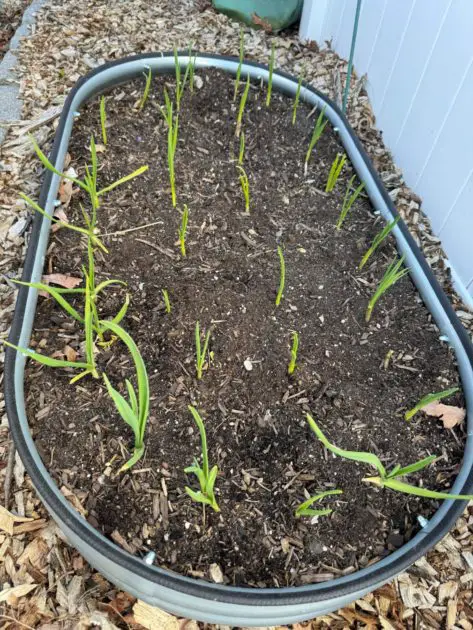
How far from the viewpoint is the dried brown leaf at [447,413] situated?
4.48ft

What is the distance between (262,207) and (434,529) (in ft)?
3.38

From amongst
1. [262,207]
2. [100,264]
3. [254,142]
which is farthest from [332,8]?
[100,264]

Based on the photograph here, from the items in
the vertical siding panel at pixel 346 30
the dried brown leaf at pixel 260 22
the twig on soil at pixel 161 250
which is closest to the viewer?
the twig on soil at pixel 161 250

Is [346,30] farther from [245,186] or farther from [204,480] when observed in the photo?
[204,480]

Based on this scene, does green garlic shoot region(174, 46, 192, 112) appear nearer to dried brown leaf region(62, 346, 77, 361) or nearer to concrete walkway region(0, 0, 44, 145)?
concrete walkway region(0, 0, 44, 145)

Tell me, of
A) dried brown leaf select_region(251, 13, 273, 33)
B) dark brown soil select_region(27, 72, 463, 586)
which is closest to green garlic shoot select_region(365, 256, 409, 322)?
dark brown soil select_region(27, 72, 463, 586)

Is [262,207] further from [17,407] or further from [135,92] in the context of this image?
[17,407]

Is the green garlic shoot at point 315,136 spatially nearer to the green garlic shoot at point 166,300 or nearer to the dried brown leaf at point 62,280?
the green garlic shoot at point 166,300

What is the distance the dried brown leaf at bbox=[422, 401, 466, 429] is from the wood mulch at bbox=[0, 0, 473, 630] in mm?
246

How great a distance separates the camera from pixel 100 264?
5.16 feet

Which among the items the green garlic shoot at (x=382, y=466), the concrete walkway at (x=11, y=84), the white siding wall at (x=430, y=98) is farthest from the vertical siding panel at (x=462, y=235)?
the concrete walkway at (x=11, y=84)

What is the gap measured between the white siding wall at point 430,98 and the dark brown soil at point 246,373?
0.27 meters

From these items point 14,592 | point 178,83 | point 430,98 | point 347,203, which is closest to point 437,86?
point 430,98

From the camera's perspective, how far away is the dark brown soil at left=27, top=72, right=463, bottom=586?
1188 mm
